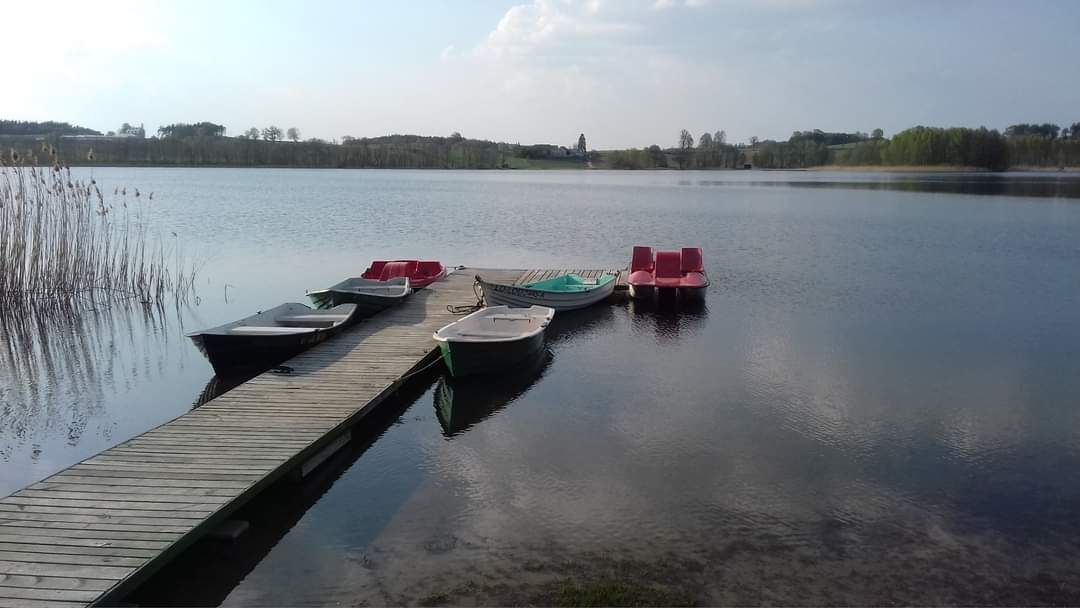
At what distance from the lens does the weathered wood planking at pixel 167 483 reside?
532 centimetres

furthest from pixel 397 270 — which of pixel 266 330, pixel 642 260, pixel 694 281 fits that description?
pixel 694 281

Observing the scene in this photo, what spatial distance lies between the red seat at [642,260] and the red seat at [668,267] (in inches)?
14.1

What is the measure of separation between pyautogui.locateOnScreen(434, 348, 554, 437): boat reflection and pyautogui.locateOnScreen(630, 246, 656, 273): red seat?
7.20 meters

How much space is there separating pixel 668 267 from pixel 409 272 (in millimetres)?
6397

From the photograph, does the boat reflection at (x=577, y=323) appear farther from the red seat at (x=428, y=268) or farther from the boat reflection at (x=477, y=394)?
the red seat at (x=428, y=268)

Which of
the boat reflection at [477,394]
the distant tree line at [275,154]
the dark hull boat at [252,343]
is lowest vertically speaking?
the boat reflection at [477,394]

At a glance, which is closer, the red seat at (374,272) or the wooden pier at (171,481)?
the wooden pier at (171,481)

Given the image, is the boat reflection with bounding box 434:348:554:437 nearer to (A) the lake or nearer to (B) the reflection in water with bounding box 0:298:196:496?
(A) the lake

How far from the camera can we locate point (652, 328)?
15.6 meters

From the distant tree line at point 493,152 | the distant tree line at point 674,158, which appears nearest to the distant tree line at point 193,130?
the distant tree line at point 493,152

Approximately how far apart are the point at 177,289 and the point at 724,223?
24778 mm

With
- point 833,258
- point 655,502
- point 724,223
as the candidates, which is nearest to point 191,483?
point 655,502

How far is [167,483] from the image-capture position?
6.76 meters

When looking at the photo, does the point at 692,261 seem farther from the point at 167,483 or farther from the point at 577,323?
the point at 167,483
